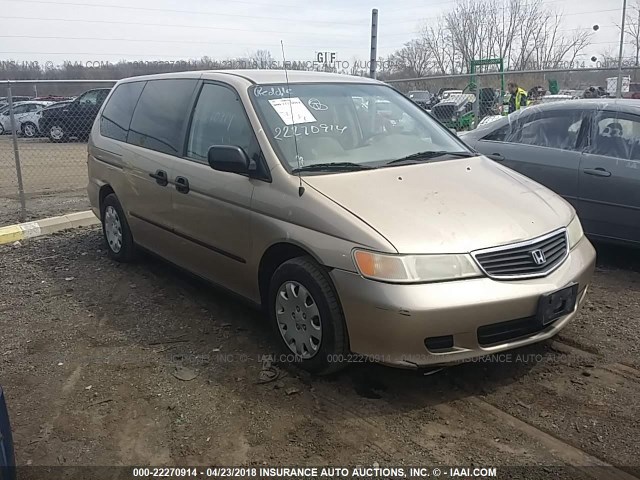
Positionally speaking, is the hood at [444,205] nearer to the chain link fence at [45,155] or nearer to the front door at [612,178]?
the front door at [612,178]

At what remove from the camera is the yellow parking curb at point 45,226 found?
6797 mm

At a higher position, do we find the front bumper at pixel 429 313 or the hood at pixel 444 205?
the hood at pixel 444 205

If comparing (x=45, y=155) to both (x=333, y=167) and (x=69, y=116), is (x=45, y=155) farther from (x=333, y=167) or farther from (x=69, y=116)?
(x=333, y=167)

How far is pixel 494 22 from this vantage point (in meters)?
43.9

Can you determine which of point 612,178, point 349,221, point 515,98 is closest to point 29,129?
point 515,98

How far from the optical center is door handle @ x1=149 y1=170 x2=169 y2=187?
4672mm

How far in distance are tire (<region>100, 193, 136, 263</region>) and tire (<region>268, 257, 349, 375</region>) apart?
2397 millimetres

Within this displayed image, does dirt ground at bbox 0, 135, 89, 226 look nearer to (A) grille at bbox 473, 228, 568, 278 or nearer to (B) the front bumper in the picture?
(B) the front bumper

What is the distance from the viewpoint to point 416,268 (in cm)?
306

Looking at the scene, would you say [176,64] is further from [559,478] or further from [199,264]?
[559,478]

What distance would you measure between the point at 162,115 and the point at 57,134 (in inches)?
607

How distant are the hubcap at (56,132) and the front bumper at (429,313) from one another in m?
17.7

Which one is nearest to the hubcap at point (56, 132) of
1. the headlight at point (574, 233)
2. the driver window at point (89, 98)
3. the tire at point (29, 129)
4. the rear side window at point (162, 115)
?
the driver window at point (89, 98)

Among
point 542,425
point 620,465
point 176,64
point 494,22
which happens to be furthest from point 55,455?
point 494,22
